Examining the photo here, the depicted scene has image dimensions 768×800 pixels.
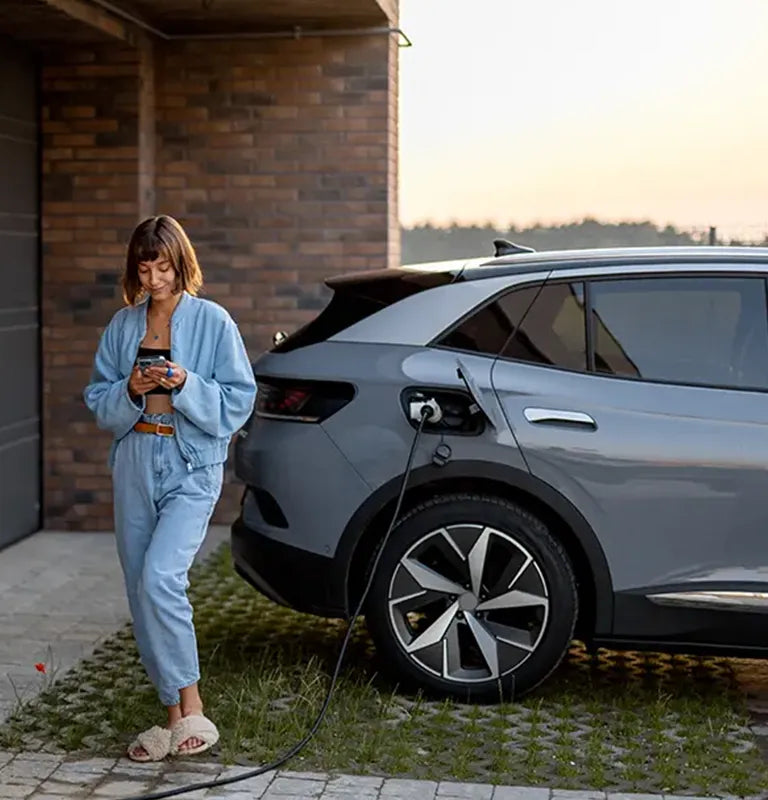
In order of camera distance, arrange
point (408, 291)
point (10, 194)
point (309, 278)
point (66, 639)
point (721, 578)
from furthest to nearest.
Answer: point (309, 278)
point (10, 194)
point (66, 639)
point (408, 291)
point (721, 578)

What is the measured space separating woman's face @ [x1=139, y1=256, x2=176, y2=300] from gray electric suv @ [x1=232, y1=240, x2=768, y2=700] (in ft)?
3.43

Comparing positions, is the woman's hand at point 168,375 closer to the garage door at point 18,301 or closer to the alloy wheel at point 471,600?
the alloy wheel at point 471,600

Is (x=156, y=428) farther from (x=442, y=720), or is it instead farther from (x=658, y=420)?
(x=658, y=420)

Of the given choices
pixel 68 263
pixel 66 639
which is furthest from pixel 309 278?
pixel 66 639

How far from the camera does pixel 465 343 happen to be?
6672 millimetres

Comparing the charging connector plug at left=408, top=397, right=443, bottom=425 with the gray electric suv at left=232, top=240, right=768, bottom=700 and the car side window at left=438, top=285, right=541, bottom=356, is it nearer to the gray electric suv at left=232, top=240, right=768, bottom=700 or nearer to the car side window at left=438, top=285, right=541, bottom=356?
the gray electric suv at left=232, top=240, right=768, bottom=700

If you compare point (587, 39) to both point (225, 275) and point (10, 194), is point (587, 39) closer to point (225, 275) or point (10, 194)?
point (225, 275)

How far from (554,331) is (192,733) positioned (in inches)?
83.7

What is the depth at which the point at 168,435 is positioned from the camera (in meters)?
5.82

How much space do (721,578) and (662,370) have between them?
83cm

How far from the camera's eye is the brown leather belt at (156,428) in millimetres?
5820

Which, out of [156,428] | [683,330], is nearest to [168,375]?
[156,428]

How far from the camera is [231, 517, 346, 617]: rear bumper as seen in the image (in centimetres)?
663

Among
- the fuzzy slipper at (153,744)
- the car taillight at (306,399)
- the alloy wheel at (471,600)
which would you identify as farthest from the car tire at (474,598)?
the fuzzy slipper at (153,744)
